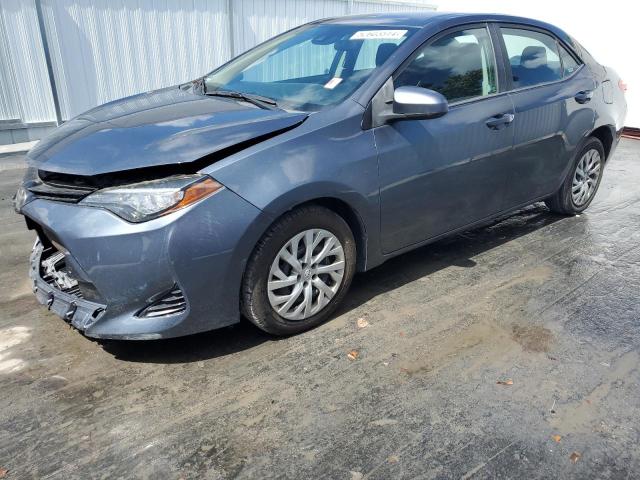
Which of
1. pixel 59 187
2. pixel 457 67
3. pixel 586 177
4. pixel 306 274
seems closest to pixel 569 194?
pixel 586 177

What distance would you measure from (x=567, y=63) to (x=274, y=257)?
10.9 ft

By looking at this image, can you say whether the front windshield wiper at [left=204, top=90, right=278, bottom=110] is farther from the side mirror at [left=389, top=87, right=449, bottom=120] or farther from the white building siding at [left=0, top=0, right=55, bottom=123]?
the white building siding at [left=0, top=0, right=55, bottom=123]

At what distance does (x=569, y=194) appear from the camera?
494 cm

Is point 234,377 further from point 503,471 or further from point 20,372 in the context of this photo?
point 503,471

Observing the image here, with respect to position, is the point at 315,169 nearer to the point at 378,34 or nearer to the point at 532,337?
the point at 378,34

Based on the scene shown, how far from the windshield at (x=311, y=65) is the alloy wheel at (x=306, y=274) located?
0.79 meters

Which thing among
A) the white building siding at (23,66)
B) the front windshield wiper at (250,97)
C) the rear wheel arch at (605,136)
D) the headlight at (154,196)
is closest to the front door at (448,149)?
the front windshield wiper at (250,97)

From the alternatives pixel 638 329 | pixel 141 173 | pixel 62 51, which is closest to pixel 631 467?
pixel 638 329

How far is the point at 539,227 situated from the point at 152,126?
3589 millimetres

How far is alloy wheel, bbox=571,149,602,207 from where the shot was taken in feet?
16.1

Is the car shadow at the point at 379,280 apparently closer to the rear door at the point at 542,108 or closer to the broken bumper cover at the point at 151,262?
the broken bumper cover at the point at 151,262

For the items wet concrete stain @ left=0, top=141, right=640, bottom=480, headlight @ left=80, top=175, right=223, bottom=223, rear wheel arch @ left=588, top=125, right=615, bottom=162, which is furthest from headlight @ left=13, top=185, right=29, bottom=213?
rear wheel arch @ left=588, top=125, right=615, bottom=162

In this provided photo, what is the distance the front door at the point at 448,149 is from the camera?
10.7 ft

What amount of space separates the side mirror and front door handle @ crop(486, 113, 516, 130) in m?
0.73
